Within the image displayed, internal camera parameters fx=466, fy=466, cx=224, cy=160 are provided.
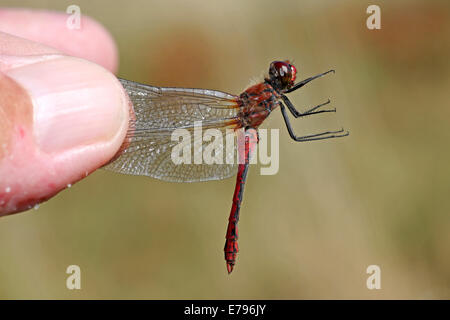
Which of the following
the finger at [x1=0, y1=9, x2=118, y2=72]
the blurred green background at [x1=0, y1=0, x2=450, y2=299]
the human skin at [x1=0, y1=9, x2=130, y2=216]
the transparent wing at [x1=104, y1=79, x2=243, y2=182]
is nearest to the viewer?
the human skin at [x1=0, y1=9, x2=130, y2=216]

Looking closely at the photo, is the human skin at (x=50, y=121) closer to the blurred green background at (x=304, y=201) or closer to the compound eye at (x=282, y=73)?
the compound eye at (x=282, y=73)

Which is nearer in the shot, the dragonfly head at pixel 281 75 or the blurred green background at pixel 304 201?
the dragonfly head at pixel 281 75

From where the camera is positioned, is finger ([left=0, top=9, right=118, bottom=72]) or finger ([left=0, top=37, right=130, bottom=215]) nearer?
A: finger ([left=0, top=37, right=130, bottom=215])

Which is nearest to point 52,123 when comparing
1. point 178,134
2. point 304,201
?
point 178,134

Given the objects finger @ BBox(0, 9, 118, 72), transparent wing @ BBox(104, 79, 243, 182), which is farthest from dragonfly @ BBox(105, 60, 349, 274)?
finger @ BBox(0, 9, 118, 72)

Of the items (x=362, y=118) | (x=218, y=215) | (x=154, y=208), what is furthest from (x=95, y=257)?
(x=362, y=118)

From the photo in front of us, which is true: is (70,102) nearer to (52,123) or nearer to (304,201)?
(52,123)

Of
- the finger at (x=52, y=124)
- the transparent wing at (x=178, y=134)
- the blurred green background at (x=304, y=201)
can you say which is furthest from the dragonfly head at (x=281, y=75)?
the blurred green background at (x=304, y=201)

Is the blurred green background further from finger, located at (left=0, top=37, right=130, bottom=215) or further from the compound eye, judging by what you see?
finger, located at (left=0, top=37, right=130, bottom=215)

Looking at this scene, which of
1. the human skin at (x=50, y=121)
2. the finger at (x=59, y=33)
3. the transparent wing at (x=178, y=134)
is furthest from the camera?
the finger at (x=59, y=33)
